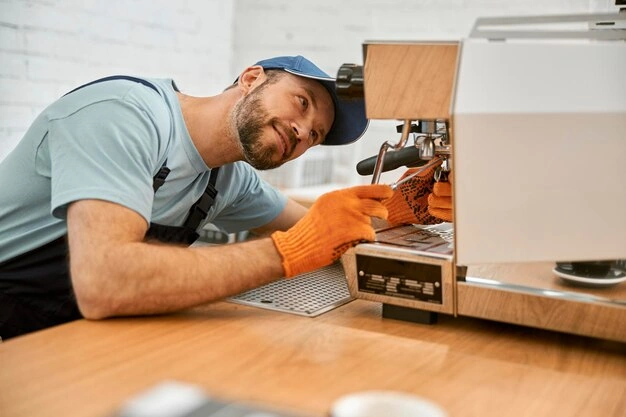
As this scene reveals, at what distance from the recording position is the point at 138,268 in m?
1.14

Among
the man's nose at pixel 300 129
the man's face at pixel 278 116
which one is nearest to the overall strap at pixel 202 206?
the man's face at pixel 278 116

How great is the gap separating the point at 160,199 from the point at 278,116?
0.31m

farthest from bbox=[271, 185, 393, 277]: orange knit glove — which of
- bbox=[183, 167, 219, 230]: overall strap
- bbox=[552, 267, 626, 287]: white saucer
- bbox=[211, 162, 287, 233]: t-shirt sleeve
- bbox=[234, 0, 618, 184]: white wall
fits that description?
bbox=[234, 0, 618, 184]: white wall

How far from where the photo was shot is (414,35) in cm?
329

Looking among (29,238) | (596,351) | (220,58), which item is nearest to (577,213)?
(596,351)

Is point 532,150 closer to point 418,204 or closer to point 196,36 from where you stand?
point 418,204

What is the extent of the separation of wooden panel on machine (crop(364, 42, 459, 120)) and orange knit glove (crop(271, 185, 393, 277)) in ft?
0.67

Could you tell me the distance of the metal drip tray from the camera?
127 centimetres

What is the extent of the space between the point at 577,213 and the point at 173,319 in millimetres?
649

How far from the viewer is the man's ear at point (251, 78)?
1617mm

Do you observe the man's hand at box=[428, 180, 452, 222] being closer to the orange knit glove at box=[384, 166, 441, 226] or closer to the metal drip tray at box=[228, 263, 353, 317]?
the orange knit glove at box=[384, 166, 441, 226]

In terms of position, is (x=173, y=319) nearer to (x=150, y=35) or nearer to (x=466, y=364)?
(x=466, y=364)

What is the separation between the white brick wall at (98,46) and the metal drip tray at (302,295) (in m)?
1.60

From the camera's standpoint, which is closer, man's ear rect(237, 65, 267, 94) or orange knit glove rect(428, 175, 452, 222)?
orange knit glove rect(428, 175, 452, 222)
